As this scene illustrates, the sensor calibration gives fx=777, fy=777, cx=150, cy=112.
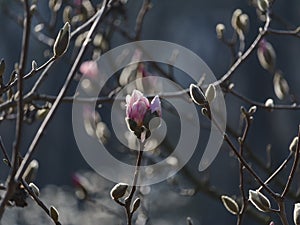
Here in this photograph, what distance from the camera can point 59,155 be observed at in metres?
6.68

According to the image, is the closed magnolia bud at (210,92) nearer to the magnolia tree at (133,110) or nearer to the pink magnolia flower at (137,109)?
the magnolia tree at (133,110)

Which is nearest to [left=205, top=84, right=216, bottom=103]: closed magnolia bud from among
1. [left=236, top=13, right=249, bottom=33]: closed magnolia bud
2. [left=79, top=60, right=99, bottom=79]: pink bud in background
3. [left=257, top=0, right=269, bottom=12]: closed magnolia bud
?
[left=257, top=0, right=269, bottom=12]: closed magnolia bud

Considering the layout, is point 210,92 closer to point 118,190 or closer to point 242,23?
point 118,190

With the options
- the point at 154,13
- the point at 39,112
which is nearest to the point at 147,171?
the point at 39,112

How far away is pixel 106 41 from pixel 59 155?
4640 mm

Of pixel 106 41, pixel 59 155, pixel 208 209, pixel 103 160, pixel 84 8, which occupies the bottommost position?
pixel 59 155

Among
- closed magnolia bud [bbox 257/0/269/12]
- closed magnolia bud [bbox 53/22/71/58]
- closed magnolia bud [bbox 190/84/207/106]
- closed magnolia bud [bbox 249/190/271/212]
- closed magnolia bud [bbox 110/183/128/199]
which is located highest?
closed magnolia bud [bbox 53/22/71/58]

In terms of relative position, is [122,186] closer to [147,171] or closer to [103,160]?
[147,171]

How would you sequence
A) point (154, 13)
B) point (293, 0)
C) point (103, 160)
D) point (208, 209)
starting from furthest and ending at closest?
1. point (154, 13)
2. point (293, 0)
3. point (208, 209)
4. point (103, 160)

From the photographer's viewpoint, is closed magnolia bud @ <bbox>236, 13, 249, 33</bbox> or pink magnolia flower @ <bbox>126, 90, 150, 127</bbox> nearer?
pink magnolia flower @ <bbox>126, 90, 150, 127</bbox>

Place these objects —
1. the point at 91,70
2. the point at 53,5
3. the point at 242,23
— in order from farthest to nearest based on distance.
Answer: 1. the point at 91,70
2. the point at 242,23
3. the point at 53,5

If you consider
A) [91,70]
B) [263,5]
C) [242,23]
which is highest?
[263,5]

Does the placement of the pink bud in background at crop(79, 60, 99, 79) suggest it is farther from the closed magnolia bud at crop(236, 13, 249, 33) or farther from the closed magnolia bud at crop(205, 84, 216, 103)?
the closed magnolia bud at crop(205, 84, 216, 103)

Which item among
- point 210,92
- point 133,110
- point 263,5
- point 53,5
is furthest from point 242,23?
point 133,110
